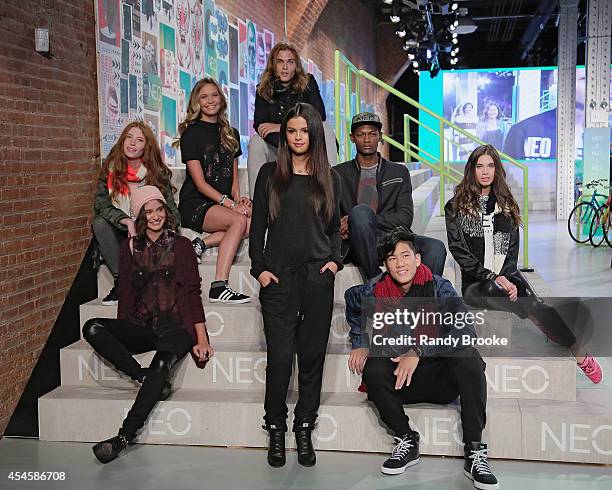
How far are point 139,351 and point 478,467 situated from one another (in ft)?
5.56

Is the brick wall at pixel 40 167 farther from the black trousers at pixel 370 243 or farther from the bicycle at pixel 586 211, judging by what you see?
the bicycle at pixel 586 211

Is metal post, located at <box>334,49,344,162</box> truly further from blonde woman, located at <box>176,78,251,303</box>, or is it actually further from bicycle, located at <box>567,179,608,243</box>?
bicycle, located at <box>567,179,608,243</box>

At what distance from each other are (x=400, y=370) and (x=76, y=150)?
2.32m

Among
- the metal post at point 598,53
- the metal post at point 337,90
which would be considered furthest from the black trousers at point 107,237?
the metal post at point 598,53

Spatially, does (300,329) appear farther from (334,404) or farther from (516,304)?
(516,304)

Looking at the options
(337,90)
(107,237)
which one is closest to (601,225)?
(337,90)

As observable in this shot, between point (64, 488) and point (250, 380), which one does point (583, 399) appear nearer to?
point (250, 380)

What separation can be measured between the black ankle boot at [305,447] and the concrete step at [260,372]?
0.41 m

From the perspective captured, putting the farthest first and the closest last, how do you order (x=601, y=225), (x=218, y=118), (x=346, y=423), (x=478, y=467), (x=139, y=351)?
1. (x=601, y=225)
2. (x=218, y=118)
3. (x=139, y=351)
4. (x=346, y=423)
5. (x=478, y=467)

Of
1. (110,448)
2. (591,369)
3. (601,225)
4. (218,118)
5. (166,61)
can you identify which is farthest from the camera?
(601,225)

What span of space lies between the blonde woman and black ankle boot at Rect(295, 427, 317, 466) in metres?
1.23

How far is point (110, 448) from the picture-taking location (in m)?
3.45

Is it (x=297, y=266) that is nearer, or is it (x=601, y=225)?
(x=297, y=266)

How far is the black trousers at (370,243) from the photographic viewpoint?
4000mm
